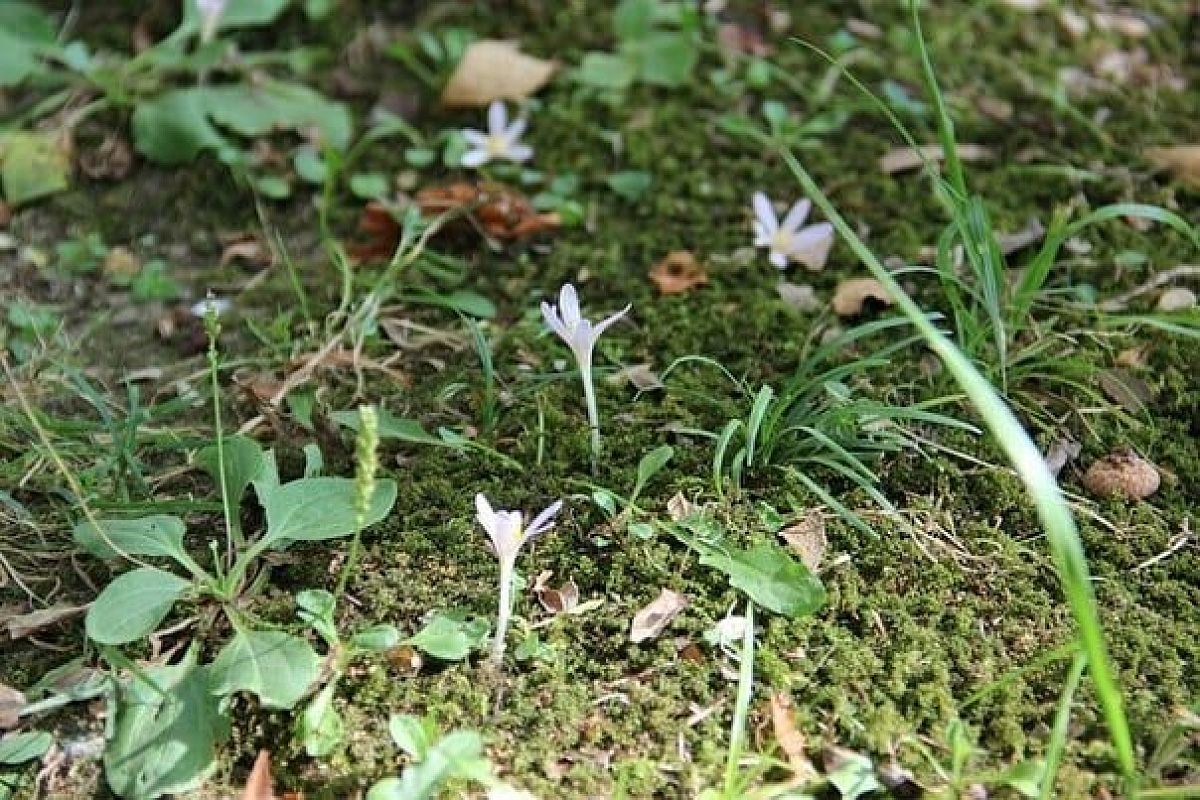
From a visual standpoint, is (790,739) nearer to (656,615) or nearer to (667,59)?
(656,615)

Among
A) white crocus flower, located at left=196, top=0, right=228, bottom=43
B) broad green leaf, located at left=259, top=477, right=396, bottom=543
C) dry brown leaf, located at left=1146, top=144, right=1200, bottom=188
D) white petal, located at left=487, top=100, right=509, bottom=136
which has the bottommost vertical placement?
broad green leaf, located at left=259, top=477, right=396, bottom=543

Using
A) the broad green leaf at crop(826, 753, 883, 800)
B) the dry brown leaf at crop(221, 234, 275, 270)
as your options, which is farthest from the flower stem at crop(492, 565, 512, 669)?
the dry brown leaf at crop(221, 234, 275, 270)

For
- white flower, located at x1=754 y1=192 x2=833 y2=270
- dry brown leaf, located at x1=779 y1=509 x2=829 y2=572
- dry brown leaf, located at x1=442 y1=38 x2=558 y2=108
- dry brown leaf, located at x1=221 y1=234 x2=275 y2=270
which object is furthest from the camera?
dry brown leaf, located at x1=442 y1=38 x2=558 y2=108

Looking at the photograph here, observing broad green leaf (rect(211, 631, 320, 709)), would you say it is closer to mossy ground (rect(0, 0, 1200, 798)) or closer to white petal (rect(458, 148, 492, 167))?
mossy ground (rect(0, 0, 1200, 798))

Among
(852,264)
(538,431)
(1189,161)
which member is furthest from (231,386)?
(1189,161)

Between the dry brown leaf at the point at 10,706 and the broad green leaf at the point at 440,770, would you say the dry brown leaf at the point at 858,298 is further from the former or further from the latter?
the dry brown leaf at the point at 10,706

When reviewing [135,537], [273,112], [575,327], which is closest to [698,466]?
[575,327]
